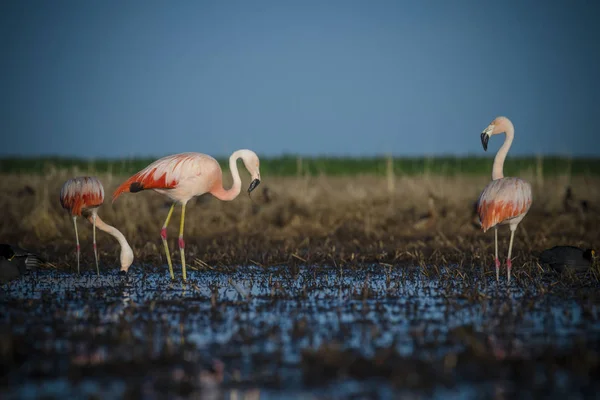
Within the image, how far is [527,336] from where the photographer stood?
5.62m

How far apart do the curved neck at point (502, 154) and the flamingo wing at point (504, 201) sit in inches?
23.3

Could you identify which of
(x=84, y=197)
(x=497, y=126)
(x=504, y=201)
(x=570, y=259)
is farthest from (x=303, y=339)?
(x=497, y=126)

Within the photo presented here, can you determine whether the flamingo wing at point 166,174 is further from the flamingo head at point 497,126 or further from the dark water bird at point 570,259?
the dark water bird at point 570,259

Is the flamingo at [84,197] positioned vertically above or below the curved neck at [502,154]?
below

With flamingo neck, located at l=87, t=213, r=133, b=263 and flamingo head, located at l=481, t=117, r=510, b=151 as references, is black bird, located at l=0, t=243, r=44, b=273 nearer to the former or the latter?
flamingo neck, located at l=87, t=213, r=133, b=263

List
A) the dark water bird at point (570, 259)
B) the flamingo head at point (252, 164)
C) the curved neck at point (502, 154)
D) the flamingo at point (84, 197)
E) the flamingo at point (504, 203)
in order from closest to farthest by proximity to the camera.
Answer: the flamingo at point (504, 203)
the dark water bird at point (570, 259)
the curved neck at point (502, 154)
the flamingo at point (84, 197)
the flamingo head at point (252, 164)

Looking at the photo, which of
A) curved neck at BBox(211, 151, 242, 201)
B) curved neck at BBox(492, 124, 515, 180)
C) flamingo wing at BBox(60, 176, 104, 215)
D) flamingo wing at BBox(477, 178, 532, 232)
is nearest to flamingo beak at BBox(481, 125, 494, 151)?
curved neck at BBox(492, 124, 515, 180)

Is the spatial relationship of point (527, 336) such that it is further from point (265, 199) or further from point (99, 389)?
point (265, 199)

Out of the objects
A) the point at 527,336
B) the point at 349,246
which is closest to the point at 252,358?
the point at 527,336

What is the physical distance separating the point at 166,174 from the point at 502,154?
4.35m

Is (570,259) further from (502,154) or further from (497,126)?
(497,126)

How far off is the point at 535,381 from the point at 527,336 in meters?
1.21

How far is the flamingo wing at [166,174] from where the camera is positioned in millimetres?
9422

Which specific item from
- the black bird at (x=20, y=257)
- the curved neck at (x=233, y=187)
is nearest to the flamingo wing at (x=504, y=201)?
the curved neck at (x=233, y=187)
